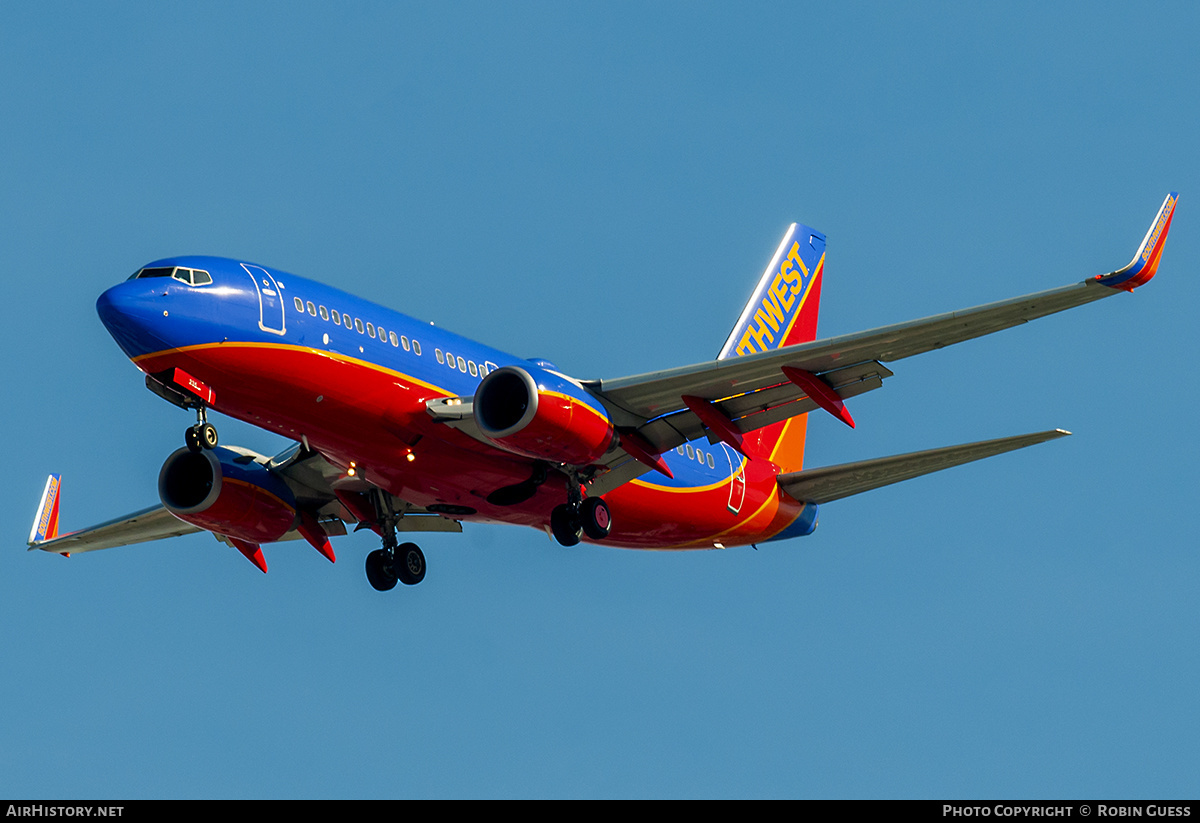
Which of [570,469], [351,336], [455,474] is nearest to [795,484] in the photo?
[570,469]

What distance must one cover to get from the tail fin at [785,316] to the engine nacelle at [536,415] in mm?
9249

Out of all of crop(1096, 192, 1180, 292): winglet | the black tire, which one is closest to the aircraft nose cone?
the black tire

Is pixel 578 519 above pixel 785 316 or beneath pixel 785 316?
beneath

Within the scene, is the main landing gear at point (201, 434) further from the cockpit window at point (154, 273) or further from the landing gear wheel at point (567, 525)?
the landing gear wheel at point (567, 525)

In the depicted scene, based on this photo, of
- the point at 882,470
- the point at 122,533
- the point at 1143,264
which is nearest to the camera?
the point at 1143,264

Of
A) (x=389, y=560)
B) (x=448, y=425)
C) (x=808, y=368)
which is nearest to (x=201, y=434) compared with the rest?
(x=448, y=425)

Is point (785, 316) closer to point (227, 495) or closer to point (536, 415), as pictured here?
point (536, 415)

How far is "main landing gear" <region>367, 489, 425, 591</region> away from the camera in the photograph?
37.5 metres

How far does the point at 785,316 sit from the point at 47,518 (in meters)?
21.5

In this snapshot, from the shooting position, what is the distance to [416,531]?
4034 centimetres

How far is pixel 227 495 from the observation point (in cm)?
3634

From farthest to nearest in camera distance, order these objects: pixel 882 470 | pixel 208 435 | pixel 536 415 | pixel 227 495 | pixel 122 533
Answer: pixel 122 533 → pixel 882 470 → pixel 227 495 → pixel 536 415 → pixel 208 435

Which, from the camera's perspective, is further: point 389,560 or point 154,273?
point 389,560

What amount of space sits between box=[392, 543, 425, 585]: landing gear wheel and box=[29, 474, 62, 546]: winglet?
34.7 ft
